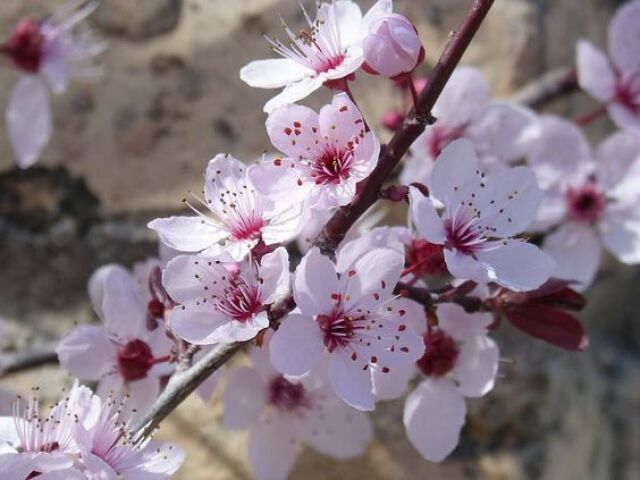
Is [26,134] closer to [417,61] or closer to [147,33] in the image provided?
[147,33]

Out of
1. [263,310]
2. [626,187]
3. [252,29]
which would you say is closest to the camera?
[263,310]

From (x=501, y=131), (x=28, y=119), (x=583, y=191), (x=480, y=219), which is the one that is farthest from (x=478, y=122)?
(x=28, y=119)

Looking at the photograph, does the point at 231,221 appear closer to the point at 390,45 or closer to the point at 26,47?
the point at 390,45

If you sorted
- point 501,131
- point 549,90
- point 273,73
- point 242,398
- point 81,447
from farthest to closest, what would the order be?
1. point 549,90
2. point 501,131
3. point 242,398
4. point 273,73
5. point 81,447

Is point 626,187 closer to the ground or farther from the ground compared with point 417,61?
closer to the ground

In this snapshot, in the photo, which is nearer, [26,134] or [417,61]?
[417,61]

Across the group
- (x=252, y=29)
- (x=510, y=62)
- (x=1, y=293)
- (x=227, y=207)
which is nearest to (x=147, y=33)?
(x=252, y=29)
